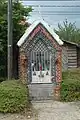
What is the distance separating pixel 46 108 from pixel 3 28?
5529mm

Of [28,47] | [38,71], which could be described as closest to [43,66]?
[38,71]

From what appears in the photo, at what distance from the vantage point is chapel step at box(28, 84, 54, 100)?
12742 mm

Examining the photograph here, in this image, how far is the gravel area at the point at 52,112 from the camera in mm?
9836

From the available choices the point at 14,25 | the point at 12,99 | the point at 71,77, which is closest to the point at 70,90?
the point at 71,77

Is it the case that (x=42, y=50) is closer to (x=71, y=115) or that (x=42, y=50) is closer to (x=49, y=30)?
(x=49, y=30)

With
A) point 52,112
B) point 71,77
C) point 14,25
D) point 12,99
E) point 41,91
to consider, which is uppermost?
point 14,25

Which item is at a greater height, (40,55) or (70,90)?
(40,55)

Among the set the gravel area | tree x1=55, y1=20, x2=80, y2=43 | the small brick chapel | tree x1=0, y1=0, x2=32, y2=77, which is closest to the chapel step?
the small brick chapel

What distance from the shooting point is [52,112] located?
10.5 metres

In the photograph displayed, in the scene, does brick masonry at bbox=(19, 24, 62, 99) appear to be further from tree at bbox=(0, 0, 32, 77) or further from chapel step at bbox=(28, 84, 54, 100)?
tree at bbox=(0, 0, 32, 77)

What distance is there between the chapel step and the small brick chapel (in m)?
0.19

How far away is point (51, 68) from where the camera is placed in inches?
527

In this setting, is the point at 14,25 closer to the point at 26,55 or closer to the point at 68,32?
the point at 26,55

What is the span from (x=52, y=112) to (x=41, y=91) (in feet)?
8.07
